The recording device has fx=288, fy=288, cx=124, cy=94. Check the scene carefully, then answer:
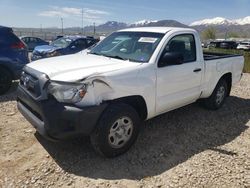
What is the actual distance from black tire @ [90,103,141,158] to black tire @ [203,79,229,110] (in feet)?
8.86

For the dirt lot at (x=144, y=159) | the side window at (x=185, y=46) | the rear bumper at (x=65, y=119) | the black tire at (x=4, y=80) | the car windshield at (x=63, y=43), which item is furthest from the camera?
the car windshield at (x=63, y=43)

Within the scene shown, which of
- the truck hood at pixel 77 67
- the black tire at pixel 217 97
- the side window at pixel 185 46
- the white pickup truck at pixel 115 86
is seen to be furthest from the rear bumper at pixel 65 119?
the black tire at pixel 217 97

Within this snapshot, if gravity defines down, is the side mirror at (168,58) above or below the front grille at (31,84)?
above

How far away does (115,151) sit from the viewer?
4.04 metres

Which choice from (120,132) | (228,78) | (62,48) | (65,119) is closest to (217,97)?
(228,78)

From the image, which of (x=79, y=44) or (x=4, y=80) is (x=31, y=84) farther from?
(x=79, y=44)

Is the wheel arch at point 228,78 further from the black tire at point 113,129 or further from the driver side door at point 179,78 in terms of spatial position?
the black tire at point 113,129

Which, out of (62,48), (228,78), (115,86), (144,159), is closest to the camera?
(115,86)

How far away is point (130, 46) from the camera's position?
486 centimetres

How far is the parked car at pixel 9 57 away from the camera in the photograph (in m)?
7.42

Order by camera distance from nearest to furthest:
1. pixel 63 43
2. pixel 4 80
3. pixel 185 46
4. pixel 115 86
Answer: pixel 115 86 → pixel 185 46 → pixel 4 80 → pixel 63 43

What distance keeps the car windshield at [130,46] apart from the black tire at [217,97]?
2256 mm

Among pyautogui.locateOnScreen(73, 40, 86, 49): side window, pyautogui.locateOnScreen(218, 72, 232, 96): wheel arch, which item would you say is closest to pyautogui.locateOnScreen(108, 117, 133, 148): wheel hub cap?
pyautogui.locateOnScreen(218, 72, 232, 96): wheel arch

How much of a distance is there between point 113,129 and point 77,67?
0.99 meters
